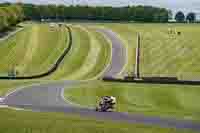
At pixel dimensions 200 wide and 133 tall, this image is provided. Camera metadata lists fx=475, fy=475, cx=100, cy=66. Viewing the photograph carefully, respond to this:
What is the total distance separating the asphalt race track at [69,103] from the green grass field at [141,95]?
285 cm

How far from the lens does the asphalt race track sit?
33188mm


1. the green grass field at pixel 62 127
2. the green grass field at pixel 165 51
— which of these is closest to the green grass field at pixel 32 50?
the green grass field at pixel 165 51

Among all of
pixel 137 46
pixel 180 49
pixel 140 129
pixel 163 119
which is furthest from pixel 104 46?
pixel 140 129

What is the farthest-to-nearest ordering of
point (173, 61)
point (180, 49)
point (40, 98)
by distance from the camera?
1. point (180, 49)
2. point (173, 61)
3. point (40, 98)

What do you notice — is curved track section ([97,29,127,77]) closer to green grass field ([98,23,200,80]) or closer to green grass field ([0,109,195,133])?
green grass field ([98,23,200,80])

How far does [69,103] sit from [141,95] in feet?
38.6

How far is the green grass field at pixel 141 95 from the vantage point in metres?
57.3

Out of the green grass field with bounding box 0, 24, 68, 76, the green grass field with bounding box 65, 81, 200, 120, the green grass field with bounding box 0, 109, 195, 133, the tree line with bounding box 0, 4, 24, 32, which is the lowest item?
the green grass field with bounding box 65, 81, 200, 120

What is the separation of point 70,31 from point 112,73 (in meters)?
45.5

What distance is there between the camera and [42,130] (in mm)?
25719

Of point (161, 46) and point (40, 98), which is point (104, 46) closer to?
point (161, 46)

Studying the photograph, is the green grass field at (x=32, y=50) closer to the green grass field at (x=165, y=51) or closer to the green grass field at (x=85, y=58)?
the green grass field at (x=85, y=58)

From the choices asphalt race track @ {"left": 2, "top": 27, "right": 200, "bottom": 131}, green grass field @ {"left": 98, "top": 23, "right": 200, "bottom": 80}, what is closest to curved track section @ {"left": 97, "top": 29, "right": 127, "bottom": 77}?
asphalt race track @ {"left": 2, "top": 27, "right": 200, "bottom": 131}

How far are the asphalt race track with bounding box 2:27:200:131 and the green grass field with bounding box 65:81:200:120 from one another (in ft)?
9.36
